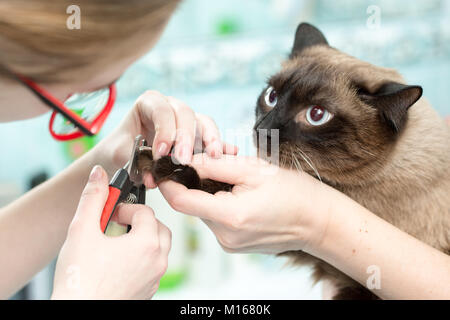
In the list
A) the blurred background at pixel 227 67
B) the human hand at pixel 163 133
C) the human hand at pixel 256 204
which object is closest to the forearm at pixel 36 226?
the human hand at pixel 163 133

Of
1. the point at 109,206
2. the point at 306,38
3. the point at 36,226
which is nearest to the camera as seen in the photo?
the point at 109,206

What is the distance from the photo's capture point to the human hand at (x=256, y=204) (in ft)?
2.19

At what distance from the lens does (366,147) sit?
797mm

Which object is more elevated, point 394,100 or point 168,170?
point 394,100

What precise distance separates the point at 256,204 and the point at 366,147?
10.7 inches

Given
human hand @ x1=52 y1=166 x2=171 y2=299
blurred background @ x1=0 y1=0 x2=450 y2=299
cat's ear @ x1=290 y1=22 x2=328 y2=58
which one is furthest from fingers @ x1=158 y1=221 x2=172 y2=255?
blurred background @ x1=0 y1=0 x2=450 y2=299

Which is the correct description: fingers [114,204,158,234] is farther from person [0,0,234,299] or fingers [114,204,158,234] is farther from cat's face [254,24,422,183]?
cat's face [254,24,422,183]

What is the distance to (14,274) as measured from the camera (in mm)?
841

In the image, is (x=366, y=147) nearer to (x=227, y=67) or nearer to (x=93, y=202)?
(x=93, y=202)

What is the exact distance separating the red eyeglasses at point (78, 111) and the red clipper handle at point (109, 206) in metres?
0.10

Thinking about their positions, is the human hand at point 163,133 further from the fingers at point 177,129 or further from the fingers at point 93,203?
the fingers at point 93,203

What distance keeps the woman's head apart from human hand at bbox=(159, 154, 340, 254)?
0.22 m

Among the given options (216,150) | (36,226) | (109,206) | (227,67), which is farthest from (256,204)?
(227,67)

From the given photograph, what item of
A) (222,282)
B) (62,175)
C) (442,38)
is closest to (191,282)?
(222,282)
